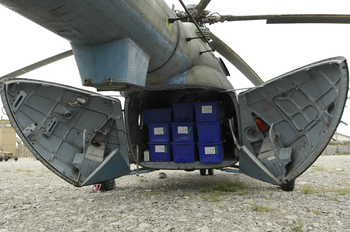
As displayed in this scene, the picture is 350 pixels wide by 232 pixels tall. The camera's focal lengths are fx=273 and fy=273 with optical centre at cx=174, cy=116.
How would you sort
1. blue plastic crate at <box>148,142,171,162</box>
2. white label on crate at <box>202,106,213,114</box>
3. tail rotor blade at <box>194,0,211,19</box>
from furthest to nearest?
tail rotor blade at <box>194,0,211,19</box> → blue plastic crate at <box>148,142,171,162</box> → white label on crate at <box>202,106,213,114</box>

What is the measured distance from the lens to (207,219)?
3.54 meters

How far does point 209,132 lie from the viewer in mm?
5281

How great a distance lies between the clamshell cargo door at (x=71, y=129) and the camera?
15.3ft

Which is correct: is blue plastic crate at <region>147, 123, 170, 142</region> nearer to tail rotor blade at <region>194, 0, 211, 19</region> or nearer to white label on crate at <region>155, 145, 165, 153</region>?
white label on crate at <region>155, 145, 165, 153</region>

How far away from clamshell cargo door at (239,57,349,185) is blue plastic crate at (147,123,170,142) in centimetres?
147

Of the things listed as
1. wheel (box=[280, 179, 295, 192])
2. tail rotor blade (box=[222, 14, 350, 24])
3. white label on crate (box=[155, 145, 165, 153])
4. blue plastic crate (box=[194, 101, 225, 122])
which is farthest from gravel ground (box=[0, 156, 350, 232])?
tail rotor blade (box=[222, 14, 350, 24])

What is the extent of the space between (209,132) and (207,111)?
1.34 feet

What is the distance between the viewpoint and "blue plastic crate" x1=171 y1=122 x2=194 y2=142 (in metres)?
5.39

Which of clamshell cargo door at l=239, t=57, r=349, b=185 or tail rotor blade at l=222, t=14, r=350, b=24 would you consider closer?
clamshell cargo door at l=239, t=57, r=349, b=185

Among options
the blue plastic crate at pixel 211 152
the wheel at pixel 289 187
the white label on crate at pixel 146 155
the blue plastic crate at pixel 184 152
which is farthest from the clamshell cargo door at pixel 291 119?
the white label on crate at pixel 146 155

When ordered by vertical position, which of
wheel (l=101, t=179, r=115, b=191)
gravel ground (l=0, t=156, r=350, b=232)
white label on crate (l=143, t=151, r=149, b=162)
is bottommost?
gravel ground (l=0, t=156, r=350, b=232)

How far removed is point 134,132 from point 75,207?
1.87 m

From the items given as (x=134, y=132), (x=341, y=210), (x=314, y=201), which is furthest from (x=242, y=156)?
(x=134, y=132)

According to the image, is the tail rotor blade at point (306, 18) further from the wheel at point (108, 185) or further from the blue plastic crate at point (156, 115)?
the wheel at point (108, 185)
